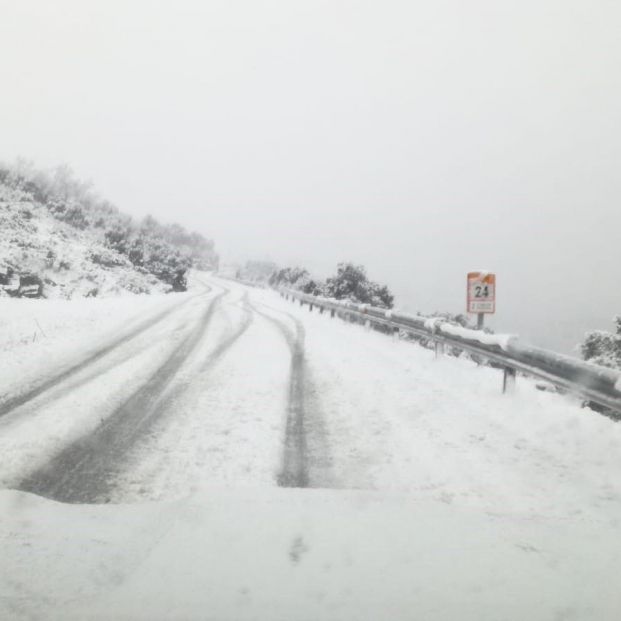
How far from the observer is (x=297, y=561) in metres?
2.41

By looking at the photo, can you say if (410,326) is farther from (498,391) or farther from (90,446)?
(90,446)

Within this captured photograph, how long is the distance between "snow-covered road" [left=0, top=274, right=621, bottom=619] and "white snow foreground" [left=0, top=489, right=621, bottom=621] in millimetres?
15

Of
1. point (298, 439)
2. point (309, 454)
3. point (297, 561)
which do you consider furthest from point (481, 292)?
point (297, 561)

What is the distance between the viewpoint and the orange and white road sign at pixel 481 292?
8023 millimetres

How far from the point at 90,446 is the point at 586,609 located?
11.8 ft

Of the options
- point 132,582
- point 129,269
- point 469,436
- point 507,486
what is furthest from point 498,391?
point 129,269

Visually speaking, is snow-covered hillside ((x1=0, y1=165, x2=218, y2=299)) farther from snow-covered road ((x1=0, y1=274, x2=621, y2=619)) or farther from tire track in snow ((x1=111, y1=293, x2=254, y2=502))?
snow-covered road ((x1=0, y1=274, x2=621, y2=619))

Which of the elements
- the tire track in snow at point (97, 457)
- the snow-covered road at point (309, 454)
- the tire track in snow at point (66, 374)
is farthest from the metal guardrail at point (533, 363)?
the tire track in snow at point (66, 374)

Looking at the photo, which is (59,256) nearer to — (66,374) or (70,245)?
(70,245)

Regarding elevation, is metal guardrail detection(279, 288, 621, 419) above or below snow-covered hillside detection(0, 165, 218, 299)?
below

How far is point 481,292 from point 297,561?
6.61 meters

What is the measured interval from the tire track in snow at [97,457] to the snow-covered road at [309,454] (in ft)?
0.06

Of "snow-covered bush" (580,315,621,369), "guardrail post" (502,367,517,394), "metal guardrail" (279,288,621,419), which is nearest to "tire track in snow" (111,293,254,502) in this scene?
"metal guardrail" (279,288,621,419)

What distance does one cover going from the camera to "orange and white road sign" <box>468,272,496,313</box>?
802 centimetres
